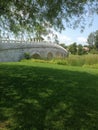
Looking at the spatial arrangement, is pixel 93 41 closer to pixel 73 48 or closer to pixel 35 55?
pixel 73 48

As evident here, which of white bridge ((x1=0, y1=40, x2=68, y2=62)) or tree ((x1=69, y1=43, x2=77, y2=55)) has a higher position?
white bridge ((x1=0, y1=40, x2=68, y2=62))

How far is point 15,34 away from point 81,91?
3.92m

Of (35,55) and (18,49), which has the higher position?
(18,49)

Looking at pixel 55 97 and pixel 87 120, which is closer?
pixel 87 120

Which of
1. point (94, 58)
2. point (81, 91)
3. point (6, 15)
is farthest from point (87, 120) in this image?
point (94, 58)

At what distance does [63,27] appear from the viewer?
454 inches

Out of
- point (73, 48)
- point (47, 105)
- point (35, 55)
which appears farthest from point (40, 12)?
point (73, 48)

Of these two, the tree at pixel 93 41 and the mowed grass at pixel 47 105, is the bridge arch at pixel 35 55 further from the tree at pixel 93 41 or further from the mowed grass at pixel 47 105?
the tree at pixel 93 41

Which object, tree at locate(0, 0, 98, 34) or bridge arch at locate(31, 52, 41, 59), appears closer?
tree at locate(0, 0, 98, 34)

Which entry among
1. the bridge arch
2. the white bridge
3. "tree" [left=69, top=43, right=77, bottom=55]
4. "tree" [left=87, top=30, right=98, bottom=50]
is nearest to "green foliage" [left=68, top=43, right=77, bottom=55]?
"tree" [left=69, top=43, right=77, bottom=55]

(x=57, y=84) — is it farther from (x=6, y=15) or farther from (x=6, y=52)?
(x=6, y=52)

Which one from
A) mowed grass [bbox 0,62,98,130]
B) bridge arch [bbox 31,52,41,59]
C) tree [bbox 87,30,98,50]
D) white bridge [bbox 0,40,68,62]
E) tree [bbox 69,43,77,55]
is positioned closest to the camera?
mowed grass [bbox 0,62,98,130]

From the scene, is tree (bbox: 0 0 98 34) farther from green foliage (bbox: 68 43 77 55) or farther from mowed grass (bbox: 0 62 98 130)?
green foliage (bbox: 68 43 77 55)

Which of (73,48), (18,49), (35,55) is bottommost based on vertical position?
(73,48)
